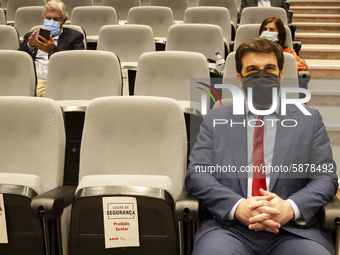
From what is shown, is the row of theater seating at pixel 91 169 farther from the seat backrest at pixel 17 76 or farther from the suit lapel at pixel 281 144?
the seat backrest at pixel 17 76

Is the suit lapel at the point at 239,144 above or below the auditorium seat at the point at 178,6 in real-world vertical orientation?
below

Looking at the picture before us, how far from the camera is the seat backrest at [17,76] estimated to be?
129 centimetres

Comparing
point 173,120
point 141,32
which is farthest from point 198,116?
point 141,32

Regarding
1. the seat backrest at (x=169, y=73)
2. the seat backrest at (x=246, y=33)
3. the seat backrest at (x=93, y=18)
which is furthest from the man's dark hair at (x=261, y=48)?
the seat backrest at (x=93, y=18)

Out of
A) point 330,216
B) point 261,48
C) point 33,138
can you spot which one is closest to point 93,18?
point 33,138

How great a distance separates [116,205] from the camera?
0.73m

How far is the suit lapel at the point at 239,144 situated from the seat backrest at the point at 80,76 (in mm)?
572

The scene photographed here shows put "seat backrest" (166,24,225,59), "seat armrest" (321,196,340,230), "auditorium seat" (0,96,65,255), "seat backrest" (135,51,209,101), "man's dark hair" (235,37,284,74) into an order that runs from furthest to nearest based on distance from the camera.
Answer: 1. "seat backrest" (166,24,225,59)
2. "seat backrest" (135,51,209,101)
3. "auditorium seat" (0,96,65,255)
4. "man's dark hair" (235,37,284,74)
5. "seat armrest" (321,196,340,230)

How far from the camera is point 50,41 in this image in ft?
4.72

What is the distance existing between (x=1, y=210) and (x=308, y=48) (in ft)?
6.00

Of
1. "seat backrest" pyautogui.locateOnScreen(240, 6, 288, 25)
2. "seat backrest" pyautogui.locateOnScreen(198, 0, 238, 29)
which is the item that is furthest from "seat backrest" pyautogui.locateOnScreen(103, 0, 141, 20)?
"seat backrest" pyautogui.locateOnScreen(240, 6, 288, 25)

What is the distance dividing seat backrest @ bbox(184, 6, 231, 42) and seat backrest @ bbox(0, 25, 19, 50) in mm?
857

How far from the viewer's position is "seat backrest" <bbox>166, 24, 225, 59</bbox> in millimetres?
1641

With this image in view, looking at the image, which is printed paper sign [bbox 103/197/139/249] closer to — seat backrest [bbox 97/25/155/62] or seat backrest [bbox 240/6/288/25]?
seat backrest [bbox 97/25/155/62]
